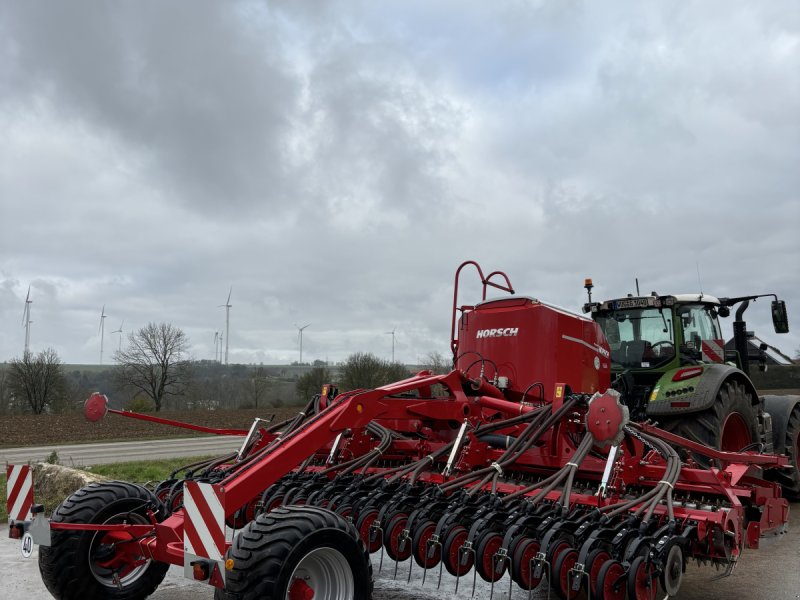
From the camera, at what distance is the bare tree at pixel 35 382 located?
43875mm

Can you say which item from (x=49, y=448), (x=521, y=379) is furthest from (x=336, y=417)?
(x=49, y=448)

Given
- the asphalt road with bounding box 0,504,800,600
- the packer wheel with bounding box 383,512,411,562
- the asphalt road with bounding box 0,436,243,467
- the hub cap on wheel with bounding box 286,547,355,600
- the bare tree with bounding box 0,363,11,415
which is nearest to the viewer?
the hub cap on wheel with bounding box 286,547,355,600

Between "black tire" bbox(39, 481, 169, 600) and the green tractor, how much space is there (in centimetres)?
512

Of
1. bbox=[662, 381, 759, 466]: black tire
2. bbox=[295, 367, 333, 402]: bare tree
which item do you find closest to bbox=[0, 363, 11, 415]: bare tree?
bbox=[295, 367, 333, 402]: bare tree

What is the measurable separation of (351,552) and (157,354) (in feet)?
170

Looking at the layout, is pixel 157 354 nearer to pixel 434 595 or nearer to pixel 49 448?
pixel 49 448

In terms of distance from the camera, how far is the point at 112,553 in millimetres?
4578

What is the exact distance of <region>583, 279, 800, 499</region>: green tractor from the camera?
285 inches

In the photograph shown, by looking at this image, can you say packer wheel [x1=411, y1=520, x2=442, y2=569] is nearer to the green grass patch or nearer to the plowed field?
the green grass patch

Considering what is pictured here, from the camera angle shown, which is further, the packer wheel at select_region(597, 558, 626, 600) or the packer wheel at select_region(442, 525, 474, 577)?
the packer wheel at select_region(442, 525, 474, 577)

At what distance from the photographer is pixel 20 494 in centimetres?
426

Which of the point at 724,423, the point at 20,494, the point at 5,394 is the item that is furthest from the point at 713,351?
the point at 5,394

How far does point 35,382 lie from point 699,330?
44363 mm

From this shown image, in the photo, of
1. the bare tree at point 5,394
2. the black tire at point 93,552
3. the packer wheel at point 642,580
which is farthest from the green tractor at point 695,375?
the bare tree at point 5,394
